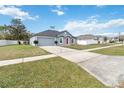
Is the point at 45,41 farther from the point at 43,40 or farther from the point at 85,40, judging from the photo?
the point at 85,40

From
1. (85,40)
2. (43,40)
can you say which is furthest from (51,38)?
(85,40)

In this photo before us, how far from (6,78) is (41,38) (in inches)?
747

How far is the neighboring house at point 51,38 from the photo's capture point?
78.1 ft

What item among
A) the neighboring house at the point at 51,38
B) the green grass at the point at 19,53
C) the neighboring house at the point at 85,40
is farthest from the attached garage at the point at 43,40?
the neighboring house at the point at 85,40

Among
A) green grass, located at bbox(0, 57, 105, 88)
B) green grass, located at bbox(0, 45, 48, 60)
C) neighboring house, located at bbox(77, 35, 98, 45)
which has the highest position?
neighboring house, located at bbox(77, 35, 98, 45)

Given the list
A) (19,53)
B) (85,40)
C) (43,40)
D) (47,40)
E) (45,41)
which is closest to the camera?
(19,53)

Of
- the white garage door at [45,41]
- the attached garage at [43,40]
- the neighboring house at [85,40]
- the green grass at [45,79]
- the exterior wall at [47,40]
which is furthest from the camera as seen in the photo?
the neighboring house at [85,40]

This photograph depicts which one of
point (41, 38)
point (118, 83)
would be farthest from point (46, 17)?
point (41, 38)

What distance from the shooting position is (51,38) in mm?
25219

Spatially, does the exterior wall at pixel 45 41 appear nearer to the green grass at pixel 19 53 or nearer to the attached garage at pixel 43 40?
the attached garage at pixel 43 40

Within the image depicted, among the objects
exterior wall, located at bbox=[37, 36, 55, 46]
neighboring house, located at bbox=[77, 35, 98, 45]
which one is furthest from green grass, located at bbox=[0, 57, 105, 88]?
neighboring house, located at bbox=[77, 35, 98, 45]

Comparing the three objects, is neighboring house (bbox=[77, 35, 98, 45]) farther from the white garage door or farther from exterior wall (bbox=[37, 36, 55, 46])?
the white garage door

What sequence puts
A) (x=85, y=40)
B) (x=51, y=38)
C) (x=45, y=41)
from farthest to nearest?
(x=85, y=40) → (x=51, y=38) → (x=45, y=41)

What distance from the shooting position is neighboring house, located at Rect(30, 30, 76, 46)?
2380cm
